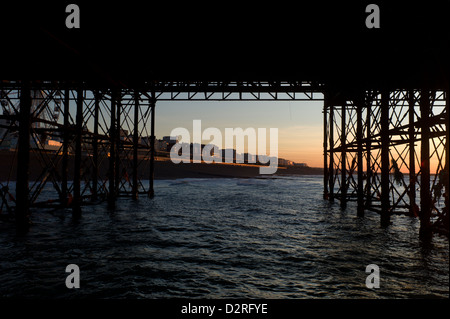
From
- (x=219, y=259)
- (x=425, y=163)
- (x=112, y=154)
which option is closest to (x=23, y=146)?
(x=112, y=154)

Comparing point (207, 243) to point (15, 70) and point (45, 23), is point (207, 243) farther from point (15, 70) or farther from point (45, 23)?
point (15, 70)

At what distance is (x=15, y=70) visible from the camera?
38.9 ft

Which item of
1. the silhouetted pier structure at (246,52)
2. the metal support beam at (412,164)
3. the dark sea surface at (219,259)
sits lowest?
the dark sea surface at (219,259)

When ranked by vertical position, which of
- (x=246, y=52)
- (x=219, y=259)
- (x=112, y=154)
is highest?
(x=246, y=52)

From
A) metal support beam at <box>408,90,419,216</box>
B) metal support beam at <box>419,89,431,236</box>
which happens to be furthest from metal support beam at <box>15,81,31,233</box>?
metal support beam at <box>408,90,419,216</box>

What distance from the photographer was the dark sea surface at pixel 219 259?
609 centimetres

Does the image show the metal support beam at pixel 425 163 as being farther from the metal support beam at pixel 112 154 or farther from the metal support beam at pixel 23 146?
the metal support beam at pixel 112 154

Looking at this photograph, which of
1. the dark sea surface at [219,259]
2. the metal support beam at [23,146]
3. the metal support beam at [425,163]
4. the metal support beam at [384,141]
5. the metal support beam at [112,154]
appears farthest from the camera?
the metal support beam at [112,154]

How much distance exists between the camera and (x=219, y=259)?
26.6 feet

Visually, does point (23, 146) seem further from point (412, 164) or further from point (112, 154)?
point (412, 164)

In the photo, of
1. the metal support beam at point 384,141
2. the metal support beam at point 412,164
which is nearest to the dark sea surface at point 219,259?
the metal support beam at point 412,164

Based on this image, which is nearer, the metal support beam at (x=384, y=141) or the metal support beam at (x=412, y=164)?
the metal support beam at (x=412, y=164)

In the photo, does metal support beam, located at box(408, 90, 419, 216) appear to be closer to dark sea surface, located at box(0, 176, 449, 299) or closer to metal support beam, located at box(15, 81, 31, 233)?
dark sea surface, located at box(0, 176, 449, 299)

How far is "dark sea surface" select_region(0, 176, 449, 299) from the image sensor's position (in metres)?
6.09
